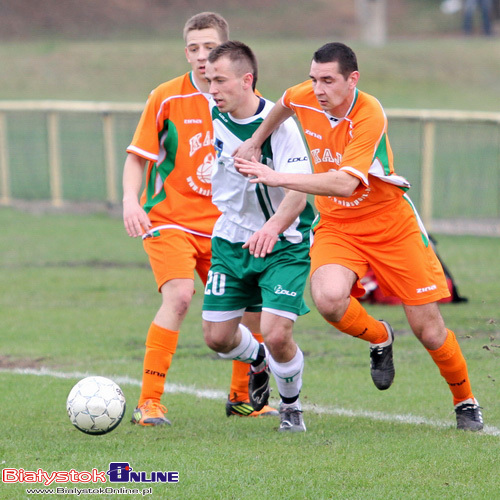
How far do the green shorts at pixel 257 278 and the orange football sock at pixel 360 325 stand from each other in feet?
0.75

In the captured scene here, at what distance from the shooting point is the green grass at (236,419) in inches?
181

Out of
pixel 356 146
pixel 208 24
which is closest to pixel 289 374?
pixel 356 146

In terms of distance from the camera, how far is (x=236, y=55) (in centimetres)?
545

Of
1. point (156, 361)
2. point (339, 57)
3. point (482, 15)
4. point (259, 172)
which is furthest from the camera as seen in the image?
point (482, 15)

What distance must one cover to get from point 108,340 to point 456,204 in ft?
29.1

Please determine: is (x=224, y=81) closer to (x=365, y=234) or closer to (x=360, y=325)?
(x=365, y=234)

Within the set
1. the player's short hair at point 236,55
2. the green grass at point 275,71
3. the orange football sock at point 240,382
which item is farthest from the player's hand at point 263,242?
the green grass at point 275,71

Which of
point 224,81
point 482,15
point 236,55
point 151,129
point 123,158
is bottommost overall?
point 123,158

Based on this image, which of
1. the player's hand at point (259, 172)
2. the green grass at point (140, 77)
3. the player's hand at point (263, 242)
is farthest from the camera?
the green grass at point (140, 77)

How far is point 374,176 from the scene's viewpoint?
5480mm

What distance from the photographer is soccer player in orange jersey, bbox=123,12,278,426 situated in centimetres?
591

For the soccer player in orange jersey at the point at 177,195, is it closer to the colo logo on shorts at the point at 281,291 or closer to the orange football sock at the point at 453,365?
the colo logo on shorts at the point at 281,291

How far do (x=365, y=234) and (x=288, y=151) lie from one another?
25.8 inches

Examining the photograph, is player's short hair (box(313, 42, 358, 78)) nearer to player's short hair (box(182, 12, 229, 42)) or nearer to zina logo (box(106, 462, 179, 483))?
player's short hair (box(182, 12, 229, 42))
